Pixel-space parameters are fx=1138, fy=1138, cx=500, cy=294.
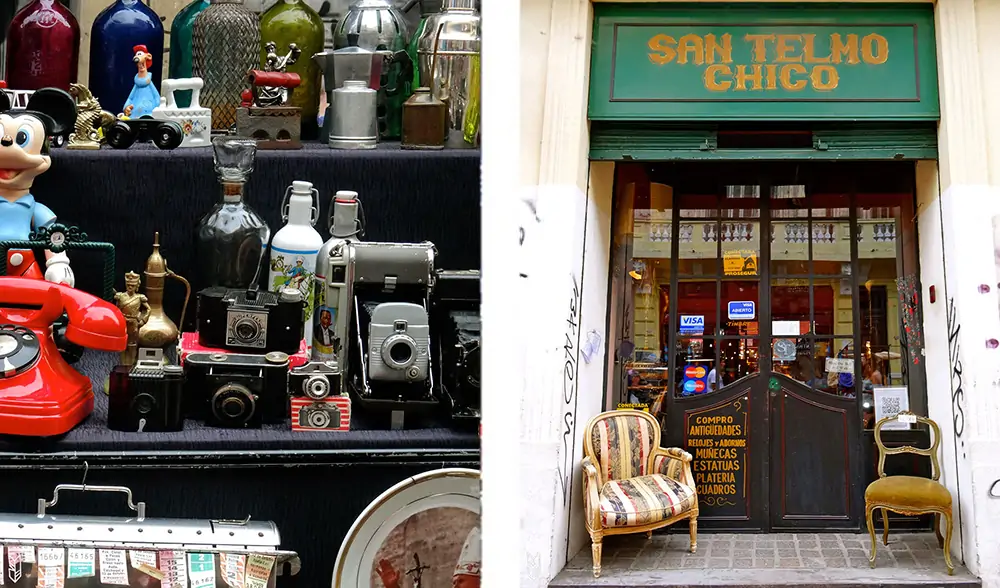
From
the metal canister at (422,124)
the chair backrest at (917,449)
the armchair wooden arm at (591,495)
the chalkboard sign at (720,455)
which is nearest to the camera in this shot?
the metal canister at (422,124)

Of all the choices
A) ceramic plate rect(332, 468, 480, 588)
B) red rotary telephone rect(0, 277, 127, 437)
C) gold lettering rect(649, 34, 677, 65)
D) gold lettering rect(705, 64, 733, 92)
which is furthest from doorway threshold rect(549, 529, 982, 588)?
red rotary telephone rect(0, 277, 127, 437)

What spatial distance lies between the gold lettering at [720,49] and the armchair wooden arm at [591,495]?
69.7 inches

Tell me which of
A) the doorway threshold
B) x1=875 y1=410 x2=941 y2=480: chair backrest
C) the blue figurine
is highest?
the blue figurine

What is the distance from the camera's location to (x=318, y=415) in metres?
2.88

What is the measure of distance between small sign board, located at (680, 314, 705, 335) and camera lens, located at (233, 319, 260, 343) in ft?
9.18

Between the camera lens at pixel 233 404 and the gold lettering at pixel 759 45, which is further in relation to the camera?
the gold lettering at pixel 759 45

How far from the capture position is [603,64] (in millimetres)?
4738

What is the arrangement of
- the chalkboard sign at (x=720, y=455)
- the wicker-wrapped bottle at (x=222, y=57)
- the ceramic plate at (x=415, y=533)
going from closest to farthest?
1. the ceramic plate at (x=415, y=533)
2. the wicker-wrapped bottle at (x=222, y=57)
3. the chalkboard sign at (x=720, y=455)

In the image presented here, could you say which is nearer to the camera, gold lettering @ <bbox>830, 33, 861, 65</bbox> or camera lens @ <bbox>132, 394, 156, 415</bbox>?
camera lens @ <bbox>132, 394, 156, 415</bbox>

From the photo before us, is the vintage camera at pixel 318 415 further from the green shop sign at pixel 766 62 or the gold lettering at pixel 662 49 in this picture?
the gold lettering at pixel 662 49

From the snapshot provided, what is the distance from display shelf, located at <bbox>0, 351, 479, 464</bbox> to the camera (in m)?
2.76

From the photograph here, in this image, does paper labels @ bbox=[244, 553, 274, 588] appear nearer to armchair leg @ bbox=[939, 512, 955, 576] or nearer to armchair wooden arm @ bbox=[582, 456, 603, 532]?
armchair wooden arm @ bbox=[582, 456, 603, 532]

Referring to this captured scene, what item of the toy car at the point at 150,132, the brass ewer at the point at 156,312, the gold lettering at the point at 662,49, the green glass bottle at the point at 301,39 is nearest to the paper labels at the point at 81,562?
the brass ewer at the point at 156,312

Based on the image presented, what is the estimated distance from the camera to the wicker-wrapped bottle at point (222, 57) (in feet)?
11.1
